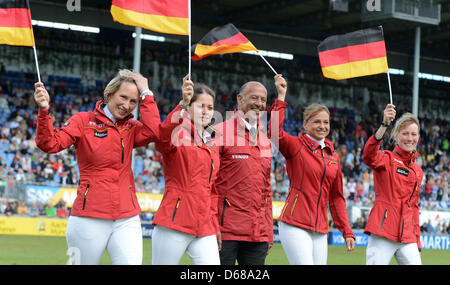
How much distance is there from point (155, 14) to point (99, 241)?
7.98 feet

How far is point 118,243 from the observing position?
5.15 m

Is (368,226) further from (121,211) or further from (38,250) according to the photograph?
(38,250)

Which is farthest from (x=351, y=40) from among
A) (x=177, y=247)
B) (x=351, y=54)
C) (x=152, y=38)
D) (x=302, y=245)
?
(x=152, y=38)

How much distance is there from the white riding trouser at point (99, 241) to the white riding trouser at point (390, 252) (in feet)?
8.63

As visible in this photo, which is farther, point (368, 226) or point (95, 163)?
point (368, 226)

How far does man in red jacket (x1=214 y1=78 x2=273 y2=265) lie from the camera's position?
6012 millimetres

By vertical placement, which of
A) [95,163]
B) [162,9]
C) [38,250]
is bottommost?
[38,250]

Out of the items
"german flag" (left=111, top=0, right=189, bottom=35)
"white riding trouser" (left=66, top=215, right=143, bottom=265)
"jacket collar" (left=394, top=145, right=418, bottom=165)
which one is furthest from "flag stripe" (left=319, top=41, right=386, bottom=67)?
"white riding trouser" (left=66, top=215, right=143, bottom=265)

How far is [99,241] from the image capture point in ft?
16.9

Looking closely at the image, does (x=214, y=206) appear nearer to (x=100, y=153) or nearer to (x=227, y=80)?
(x=100, y=153)

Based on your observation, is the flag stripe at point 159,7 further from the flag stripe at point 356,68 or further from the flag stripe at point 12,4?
the flag stripe at point 356,68

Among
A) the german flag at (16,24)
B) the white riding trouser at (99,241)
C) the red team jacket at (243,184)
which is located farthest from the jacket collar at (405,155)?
the german flag at (16,24)
